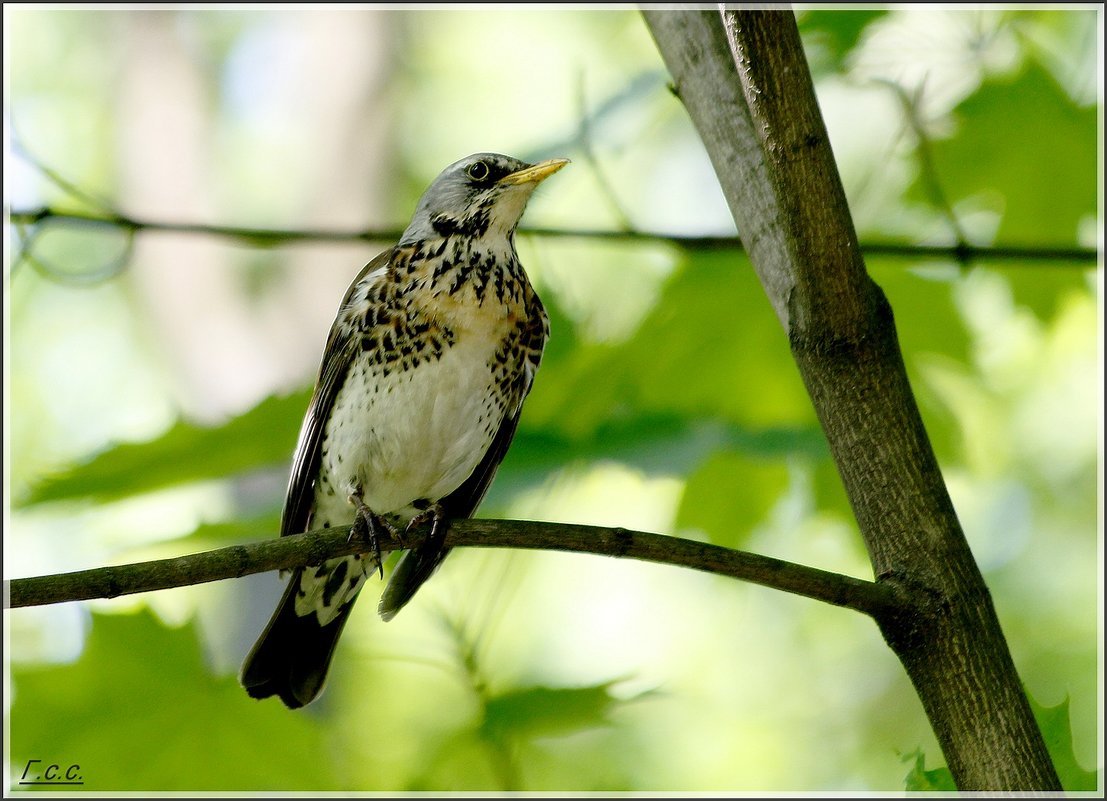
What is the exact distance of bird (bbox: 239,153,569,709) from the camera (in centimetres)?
352

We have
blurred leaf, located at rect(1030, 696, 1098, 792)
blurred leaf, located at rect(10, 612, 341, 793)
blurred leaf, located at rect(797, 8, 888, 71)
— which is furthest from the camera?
blurred leaf, located at rect(797, 8, 888, 71)

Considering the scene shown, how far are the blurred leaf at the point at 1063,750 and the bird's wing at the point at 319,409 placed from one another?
222cm

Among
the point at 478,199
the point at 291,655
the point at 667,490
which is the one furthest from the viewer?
the point at 667,490

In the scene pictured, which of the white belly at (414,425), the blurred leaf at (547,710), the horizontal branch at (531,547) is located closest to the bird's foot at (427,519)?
the white belly at (414,425)

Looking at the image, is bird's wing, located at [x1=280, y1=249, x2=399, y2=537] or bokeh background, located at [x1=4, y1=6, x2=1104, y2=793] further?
bird's wing, located at [x1=280, y1=249, x2=399, y2=537]

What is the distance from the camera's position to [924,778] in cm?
203

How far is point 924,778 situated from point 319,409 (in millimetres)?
2219

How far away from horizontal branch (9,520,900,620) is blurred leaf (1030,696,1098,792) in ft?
1.50

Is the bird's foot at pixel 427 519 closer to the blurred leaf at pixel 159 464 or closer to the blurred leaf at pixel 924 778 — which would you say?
the blurred leaf at pixel 159 464

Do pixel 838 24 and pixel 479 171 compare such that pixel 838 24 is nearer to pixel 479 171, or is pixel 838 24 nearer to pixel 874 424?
pixel 479 171

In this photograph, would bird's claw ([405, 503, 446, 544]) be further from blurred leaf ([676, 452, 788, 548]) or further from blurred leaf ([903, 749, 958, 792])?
blurred leaf ([903, 749, 958, 792])

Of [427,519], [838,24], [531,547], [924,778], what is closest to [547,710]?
[531,547]

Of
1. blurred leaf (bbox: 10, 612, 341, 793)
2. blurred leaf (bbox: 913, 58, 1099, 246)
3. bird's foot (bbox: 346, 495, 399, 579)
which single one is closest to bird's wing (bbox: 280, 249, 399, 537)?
bird's foot (bbox: 346, 495, 399, 579)

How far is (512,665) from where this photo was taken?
3.24 metres
